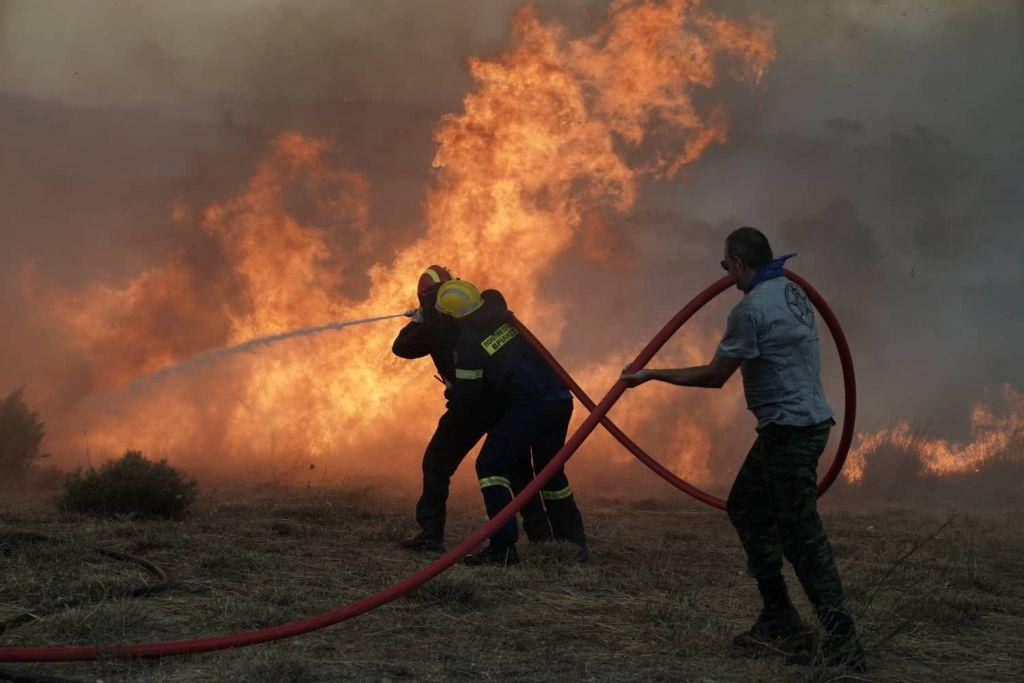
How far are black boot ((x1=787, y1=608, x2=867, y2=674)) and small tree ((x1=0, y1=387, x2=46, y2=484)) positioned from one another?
1155 centimetres

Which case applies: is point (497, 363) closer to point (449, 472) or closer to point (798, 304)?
point (449, 472)

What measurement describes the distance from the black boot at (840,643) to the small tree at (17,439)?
Answer: 11554mm

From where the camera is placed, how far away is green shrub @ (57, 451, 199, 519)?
8781 millimetres

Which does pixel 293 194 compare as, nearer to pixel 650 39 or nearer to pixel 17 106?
pixel 650 39

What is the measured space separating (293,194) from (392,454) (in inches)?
281

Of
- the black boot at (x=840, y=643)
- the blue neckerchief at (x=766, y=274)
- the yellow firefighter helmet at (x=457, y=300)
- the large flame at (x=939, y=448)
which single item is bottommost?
the black boot at (x=840, y=643)

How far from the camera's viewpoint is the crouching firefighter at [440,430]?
25.8 feet

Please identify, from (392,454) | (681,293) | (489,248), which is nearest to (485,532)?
(489,248)

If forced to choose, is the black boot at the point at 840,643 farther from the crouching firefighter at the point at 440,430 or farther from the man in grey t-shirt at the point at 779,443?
the crouching firefighter at the point at 440,430

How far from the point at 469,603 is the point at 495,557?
143cm

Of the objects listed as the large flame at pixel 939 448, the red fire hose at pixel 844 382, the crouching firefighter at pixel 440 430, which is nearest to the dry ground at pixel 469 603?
the crouching firefighter at pixel 440 430

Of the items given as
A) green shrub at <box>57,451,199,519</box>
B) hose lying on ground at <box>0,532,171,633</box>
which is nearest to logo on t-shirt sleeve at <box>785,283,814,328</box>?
hose lying on ground at <box>0,532,171,633</box>

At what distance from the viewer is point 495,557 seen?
23.7 feet

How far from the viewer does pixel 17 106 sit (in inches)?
1448
